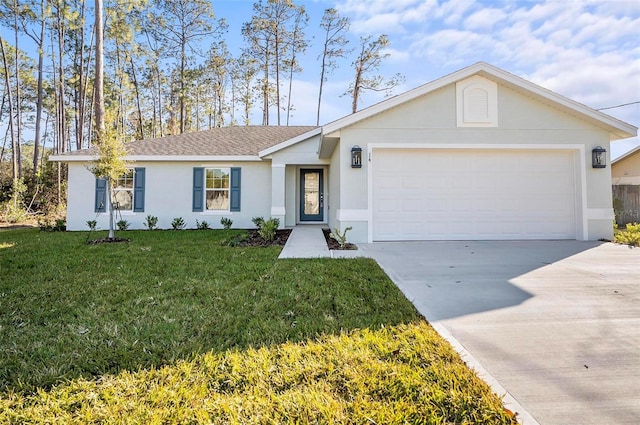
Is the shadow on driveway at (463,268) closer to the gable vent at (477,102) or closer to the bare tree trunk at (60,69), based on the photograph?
the gable vent at (477,102)

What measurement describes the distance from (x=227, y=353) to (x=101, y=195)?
1082 centimetres

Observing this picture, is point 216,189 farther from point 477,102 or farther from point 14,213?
point 14,213

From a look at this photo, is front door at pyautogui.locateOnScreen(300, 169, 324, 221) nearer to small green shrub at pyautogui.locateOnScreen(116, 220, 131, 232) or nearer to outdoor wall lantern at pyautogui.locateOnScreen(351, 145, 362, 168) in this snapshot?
outdoor wall lantern at pyautogui.locateOnScreen(351, 145, 362, 168)

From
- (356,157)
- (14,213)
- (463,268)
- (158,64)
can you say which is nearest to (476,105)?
(356,157)

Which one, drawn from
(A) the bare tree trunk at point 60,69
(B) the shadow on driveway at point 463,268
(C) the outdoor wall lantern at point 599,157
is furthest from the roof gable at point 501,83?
(A) the bare tree trunk at point 60,69

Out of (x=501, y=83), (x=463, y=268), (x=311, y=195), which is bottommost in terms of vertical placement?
(x=463, y=268)

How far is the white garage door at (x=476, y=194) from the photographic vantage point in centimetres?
764

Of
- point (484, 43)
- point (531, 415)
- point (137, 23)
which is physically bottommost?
point (531, 415)

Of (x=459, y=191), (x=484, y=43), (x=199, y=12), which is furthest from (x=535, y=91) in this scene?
(x=199, y=12)

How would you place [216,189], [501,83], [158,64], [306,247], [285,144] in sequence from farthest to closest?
1. [158,64]
2. [216,189]
3. [285,144]
4. [501,83]
5. [306,247]

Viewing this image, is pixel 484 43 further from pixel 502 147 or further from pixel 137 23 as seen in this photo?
pixel 137 23

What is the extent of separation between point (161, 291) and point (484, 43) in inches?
454

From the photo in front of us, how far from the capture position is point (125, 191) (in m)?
10.8

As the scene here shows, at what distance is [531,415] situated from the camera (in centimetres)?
172
